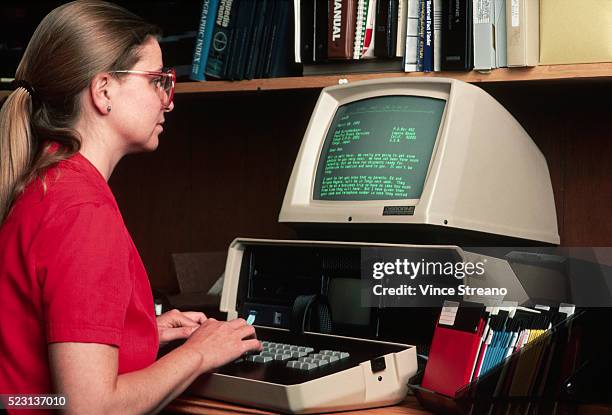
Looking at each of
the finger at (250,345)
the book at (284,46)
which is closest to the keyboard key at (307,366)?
the finger at (250,345)

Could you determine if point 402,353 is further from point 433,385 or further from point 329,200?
point 329,200

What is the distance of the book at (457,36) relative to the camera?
160 centimetres

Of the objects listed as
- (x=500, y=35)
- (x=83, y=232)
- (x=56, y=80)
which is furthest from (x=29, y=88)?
(x=500, y=35)

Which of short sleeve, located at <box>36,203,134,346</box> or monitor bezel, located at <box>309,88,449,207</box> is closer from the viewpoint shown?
short sleeve, located at <box>36,203,134,346</box>

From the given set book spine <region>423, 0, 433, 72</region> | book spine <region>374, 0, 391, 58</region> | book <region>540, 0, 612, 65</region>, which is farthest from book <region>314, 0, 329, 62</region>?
book <region>540, 0, 612, 65</region>

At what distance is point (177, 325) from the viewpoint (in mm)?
1480

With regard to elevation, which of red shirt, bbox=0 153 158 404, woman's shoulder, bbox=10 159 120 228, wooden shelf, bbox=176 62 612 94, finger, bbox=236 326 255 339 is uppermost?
wooden shelf, bbox=176 62 612 94

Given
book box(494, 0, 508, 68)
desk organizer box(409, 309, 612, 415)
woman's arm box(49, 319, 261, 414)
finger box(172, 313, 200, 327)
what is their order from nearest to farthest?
woman's arm box(49, 319, 261, 414) → desk organizer box(409, 309, 612, 415) → finger box(172, 313, 200, 327) → book box(494, 0, 508, 68)

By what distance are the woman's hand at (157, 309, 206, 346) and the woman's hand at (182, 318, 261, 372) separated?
13 centimetres

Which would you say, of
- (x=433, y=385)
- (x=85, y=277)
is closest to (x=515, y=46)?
(x=433, y=385)

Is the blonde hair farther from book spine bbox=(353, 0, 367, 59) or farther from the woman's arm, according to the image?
book spine bbox=(353, 0, 367, 59)

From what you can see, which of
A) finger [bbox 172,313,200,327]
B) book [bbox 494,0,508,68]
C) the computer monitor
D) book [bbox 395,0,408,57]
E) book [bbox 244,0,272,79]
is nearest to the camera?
the computer monitor

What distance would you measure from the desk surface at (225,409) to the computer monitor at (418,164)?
316 mm

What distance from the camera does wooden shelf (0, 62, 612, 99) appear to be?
1.53 meters
